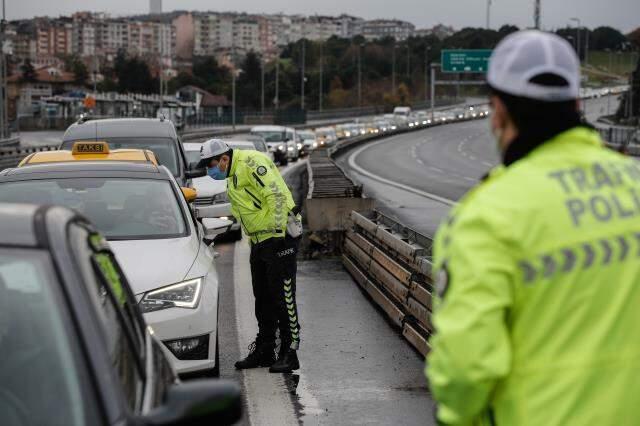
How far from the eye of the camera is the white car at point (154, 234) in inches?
324

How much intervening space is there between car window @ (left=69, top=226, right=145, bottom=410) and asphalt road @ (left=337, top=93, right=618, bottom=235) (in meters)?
1.22

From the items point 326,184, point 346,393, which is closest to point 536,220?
point 346,393

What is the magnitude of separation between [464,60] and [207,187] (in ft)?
263

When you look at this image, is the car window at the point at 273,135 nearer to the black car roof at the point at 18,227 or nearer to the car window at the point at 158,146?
the car window at the point at 158,146

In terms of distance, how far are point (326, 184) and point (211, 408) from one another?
61.4 ft

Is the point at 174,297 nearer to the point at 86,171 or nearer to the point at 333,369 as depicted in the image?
the point at 333,369

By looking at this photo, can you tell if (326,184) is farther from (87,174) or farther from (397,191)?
(397,191)

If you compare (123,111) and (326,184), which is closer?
(326,184)

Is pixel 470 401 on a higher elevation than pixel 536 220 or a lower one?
lower

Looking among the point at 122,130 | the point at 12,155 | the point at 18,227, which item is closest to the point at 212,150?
the point at 18,227

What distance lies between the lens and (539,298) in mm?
2967

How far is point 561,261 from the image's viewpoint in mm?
2961

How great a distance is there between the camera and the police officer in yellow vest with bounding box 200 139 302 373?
9.62m

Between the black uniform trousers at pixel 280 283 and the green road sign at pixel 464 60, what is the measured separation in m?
89.6
